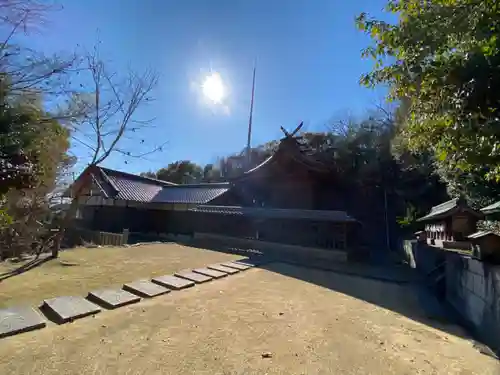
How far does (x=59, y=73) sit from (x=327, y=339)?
429 centimetres

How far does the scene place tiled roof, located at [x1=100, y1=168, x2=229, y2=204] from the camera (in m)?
17.1

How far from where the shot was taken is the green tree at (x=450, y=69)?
88.9 inches

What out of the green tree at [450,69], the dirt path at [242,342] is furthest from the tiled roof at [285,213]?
the green tree at [450,69]

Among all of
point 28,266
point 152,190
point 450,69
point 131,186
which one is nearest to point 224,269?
point 28,266

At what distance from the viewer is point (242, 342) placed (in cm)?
285

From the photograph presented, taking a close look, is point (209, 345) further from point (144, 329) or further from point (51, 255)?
point (51, 255)

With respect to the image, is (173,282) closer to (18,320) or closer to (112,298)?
(112,298)

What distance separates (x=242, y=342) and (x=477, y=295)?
10.9 ft

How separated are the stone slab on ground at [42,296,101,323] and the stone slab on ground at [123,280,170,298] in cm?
75

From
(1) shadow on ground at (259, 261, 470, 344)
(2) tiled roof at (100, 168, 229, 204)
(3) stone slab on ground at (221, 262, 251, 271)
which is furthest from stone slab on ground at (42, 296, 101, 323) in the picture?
(2) tiled roof at (100, 168, 229, 204)

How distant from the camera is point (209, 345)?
8.99 ft

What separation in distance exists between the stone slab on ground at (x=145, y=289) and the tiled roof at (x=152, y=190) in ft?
37.4

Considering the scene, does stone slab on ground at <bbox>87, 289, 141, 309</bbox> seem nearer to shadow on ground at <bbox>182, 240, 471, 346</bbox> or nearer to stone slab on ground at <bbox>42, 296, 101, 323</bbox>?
stone slab on ground at <bbox>42, 296, 101, 323</bbox>

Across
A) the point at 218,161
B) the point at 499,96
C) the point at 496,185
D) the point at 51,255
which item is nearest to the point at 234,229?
the point at 51,255
